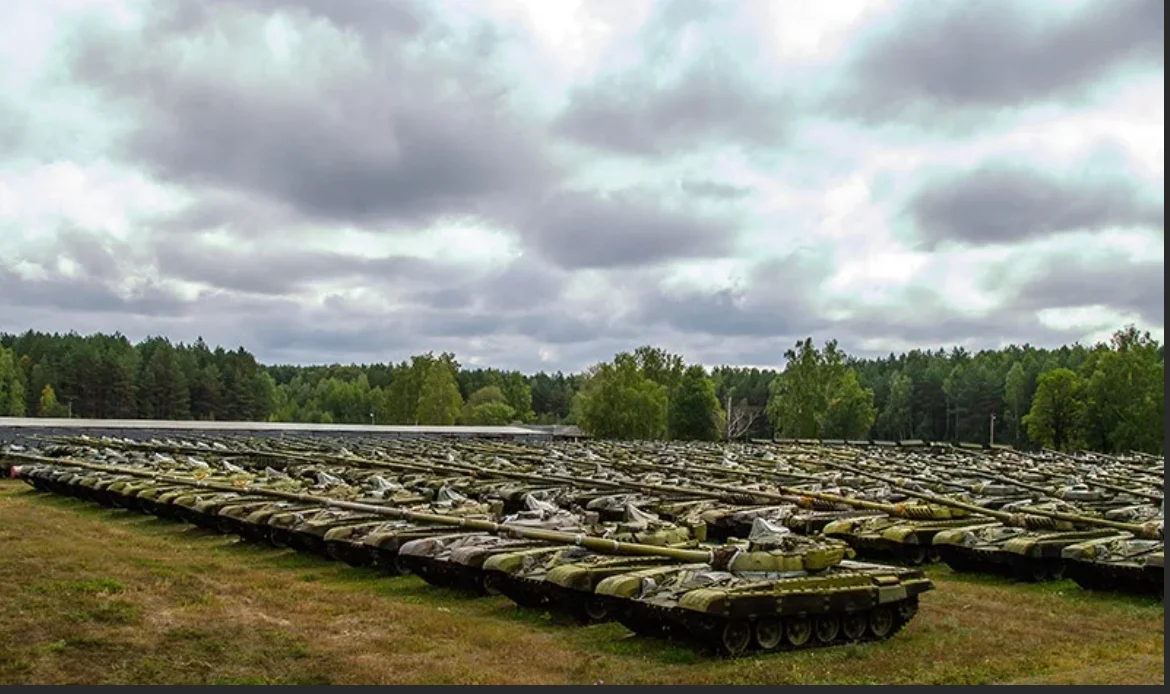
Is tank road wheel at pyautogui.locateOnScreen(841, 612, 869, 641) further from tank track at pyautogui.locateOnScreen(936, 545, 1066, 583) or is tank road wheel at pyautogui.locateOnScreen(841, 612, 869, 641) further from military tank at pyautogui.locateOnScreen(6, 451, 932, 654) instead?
tank track at pyautogui.locateOnScreen(936, 545, 1066, 583)

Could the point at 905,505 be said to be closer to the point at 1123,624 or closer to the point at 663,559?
the point at 1123,624

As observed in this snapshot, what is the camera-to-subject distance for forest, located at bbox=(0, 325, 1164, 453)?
94.2m

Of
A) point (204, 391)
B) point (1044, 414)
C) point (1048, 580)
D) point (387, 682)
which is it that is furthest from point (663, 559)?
point (204, 391)

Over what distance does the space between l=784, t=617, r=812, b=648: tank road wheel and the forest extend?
80640 millimetres

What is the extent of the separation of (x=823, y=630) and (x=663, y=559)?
3751 mm

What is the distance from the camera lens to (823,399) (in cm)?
10894

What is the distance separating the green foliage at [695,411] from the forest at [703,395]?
0.15 metres

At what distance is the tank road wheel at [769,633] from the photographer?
17.7 m

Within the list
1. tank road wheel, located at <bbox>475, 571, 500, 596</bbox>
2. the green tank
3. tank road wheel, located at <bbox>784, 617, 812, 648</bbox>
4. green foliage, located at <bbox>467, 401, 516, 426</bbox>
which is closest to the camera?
tank road wheel, located at <bbox>784, 617, 812, 648</bbox>

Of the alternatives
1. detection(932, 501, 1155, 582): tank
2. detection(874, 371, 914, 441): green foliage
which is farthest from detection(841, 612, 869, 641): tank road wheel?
detection(874, 371, 914, 441): green foliage

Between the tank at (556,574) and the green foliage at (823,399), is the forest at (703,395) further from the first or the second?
the tank at (556,574)

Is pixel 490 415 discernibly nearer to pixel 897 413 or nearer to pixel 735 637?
pixel 897 413

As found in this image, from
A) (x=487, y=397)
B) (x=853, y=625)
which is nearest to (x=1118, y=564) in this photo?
(x=853, y=625)

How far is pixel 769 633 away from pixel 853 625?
1.92 m
